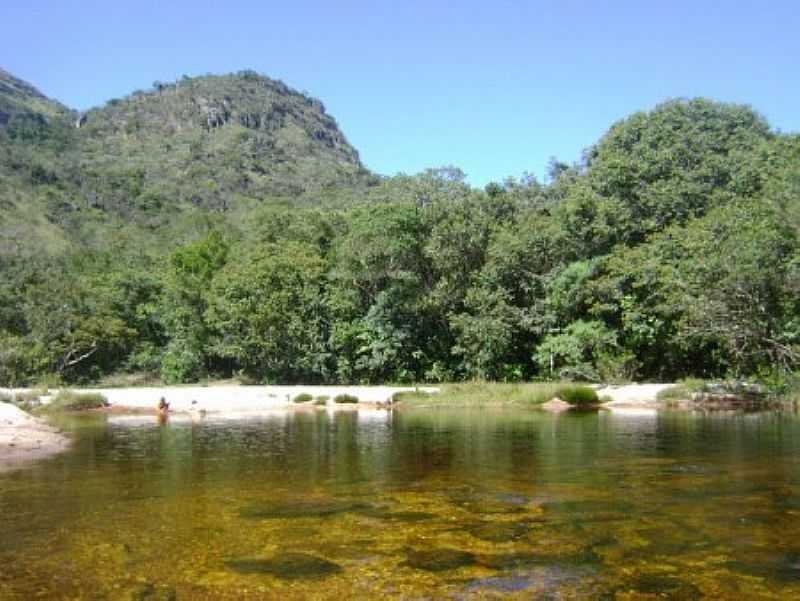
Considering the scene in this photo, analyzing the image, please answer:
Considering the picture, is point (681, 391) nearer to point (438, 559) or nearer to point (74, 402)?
point (438, 559)

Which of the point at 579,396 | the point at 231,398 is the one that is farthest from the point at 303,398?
the point at 579,396

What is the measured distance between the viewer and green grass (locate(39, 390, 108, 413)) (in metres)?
44.6

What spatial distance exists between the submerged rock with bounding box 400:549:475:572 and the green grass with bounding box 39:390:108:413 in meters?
37.0

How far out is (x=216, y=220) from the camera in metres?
110

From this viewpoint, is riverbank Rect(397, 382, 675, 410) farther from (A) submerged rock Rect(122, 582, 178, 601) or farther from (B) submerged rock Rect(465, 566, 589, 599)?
(A) submerged rock Rect(122, 582, 178, 601)

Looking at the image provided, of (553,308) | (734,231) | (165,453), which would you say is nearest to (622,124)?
(553,308)

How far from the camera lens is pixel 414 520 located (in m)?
14.3

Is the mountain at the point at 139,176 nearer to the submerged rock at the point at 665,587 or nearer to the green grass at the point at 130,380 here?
the green grass at the point at 130,380

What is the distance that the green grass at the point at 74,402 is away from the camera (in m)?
44.6

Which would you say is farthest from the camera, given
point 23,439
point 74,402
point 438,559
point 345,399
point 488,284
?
point 488,284

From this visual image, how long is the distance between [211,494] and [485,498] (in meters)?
6.28

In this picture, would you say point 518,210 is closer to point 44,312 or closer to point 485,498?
point 44,312

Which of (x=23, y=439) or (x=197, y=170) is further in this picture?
(x=197, y=170)

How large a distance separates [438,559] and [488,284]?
1776 inches
